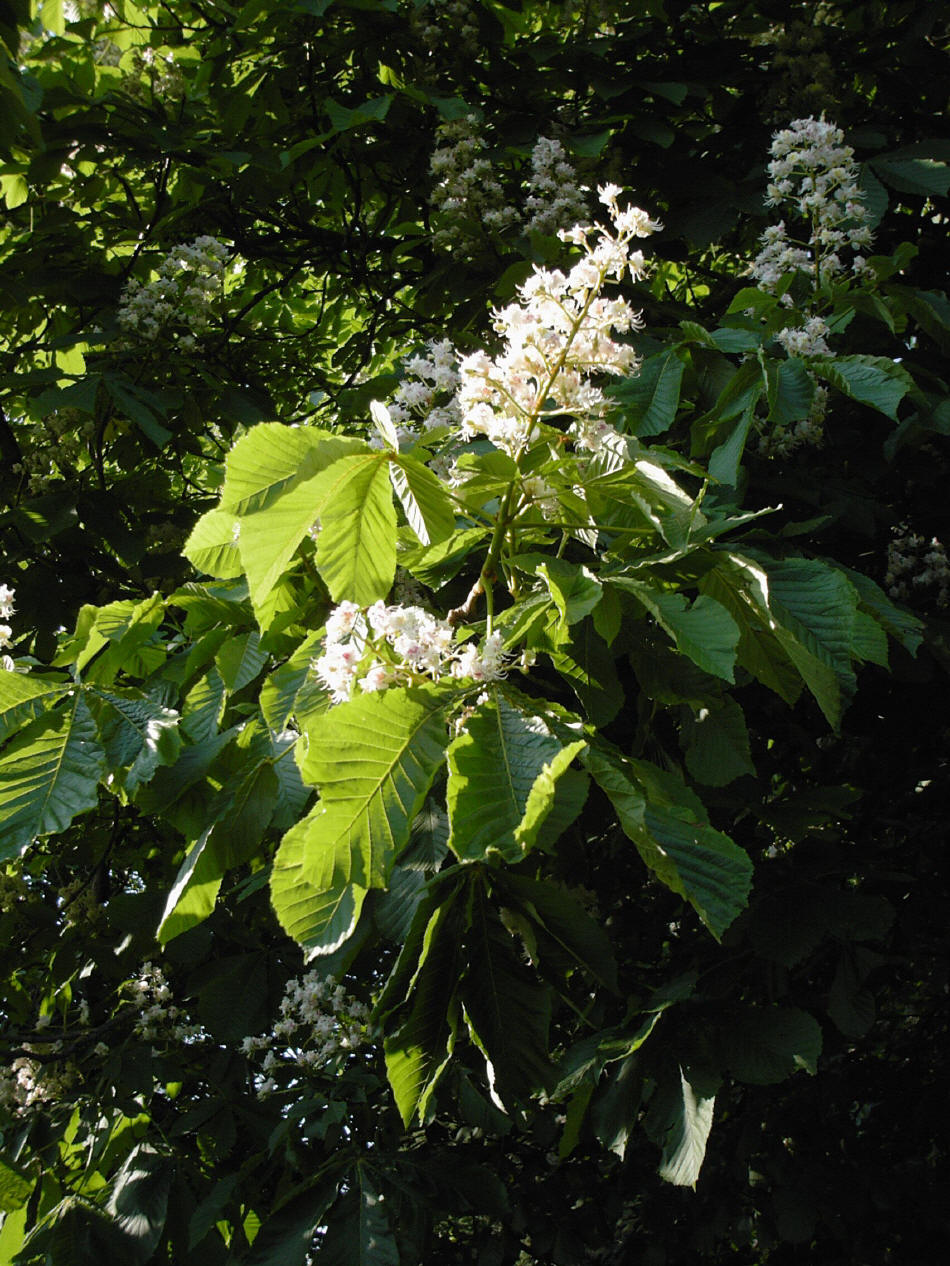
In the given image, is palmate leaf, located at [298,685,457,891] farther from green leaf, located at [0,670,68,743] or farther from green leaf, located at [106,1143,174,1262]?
green leaf, located at [106,1143,174,1262]

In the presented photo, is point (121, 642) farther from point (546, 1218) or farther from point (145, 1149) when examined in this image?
point (546, 1218)

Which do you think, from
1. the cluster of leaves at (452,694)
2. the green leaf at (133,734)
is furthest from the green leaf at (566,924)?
the green leaf at (133,734)

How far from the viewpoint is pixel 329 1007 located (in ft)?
8.93

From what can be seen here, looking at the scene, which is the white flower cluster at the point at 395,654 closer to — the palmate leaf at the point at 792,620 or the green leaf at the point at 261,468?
the green leaf at the point at 261,468

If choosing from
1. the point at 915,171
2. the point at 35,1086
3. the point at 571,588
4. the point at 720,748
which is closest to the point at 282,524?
the point at 571,588

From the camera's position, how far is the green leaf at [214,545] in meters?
1.37

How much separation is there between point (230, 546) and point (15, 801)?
455 mm

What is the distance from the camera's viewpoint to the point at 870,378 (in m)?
1.75

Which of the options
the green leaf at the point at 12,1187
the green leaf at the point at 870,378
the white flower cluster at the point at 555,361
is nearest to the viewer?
the white flower cluster at the point at 555,361

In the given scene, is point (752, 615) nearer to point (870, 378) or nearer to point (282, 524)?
point (282, 524)

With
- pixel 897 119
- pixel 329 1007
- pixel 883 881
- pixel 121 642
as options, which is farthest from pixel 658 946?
pixel 897 119

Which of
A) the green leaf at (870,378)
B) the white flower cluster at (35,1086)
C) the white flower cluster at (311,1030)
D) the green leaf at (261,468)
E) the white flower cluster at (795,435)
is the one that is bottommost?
the white flower cluster at (35,1086)

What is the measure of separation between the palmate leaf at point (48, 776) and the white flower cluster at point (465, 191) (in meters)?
2.02

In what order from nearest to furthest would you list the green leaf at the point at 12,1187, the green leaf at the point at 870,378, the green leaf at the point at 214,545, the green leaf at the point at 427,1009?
the green leaf at the point at 427,1009, the green leaf at the point at 214,545, the green leaf at the point at 870,378, the green leaf at the point at 12,1187
